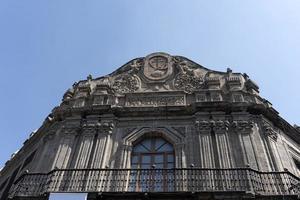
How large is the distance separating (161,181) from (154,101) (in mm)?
4292

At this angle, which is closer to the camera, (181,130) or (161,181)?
(161,181)

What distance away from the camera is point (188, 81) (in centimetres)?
1505

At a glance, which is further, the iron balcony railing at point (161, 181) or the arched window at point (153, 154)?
the arched window at point (153, 154)

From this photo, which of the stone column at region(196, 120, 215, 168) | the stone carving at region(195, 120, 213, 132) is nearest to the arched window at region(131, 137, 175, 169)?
the stone column at region(196, 120, 215, 168)

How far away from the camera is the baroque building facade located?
1040 centimetres

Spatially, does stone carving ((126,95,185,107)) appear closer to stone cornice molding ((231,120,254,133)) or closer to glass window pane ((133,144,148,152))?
glass window pane ((133,144,148,152))

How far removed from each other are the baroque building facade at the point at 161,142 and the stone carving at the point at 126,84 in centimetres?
4

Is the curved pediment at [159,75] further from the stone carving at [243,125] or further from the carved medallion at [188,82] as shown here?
the stone carving at [243,125]

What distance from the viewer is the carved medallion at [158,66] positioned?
606 inches

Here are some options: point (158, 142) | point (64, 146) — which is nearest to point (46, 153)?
point (64, 146)

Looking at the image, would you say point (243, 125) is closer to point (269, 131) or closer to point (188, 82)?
point (269, 131)

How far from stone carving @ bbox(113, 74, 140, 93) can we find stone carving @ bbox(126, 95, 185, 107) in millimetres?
663

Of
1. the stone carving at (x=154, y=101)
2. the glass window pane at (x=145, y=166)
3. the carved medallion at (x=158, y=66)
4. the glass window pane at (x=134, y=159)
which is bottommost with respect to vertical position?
the glass window pane at (x=145, y=166)

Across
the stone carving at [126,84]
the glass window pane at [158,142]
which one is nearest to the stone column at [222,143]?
the glass window pane at [158,142]
